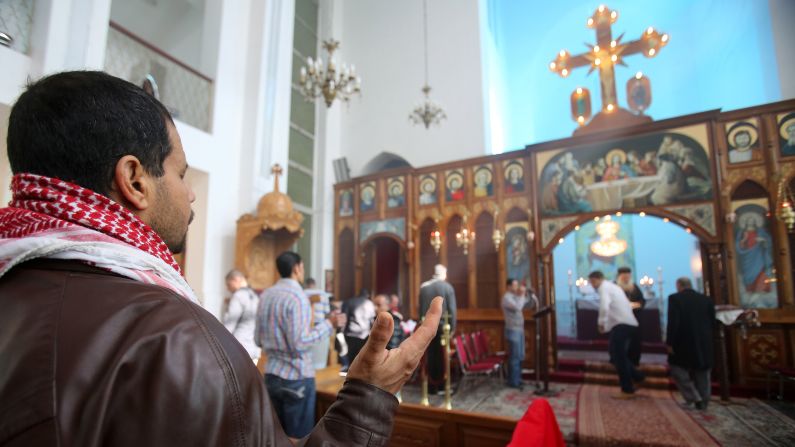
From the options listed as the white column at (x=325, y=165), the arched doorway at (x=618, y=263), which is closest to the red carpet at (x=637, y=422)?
the arched doorway at (x=618, y=263)

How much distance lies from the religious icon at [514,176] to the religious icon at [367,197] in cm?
353

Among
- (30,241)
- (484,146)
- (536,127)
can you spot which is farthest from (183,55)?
(30,241)

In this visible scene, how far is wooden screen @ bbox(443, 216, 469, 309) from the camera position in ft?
32.4

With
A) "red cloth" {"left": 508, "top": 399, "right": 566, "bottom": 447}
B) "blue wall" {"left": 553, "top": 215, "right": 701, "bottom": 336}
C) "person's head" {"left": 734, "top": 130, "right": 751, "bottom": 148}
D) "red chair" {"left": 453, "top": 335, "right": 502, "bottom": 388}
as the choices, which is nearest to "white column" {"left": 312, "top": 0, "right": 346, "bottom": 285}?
"red chair" {"left": 453, "top": 335, "right": 502, "bottom": 388}

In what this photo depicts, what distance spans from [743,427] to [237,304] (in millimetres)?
5991

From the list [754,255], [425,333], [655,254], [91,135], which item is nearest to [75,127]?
[91,135]

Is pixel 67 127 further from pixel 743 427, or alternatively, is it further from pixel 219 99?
pixel 219 99

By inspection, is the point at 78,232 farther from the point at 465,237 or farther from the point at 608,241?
the point at 608,241

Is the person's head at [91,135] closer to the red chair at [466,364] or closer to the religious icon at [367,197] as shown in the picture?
the red chair at [466,364]

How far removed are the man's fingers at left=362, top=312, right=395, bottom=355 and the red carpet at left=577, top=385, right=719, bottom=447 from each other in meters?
4.70

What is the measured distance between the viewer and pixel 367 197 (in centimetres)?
1139

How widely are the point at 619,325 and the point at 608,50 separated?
20.4ft

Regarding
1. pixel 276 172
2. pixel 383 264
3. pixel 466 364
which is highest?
pixel 276 172

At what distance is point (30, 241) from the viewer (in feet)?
2.25
